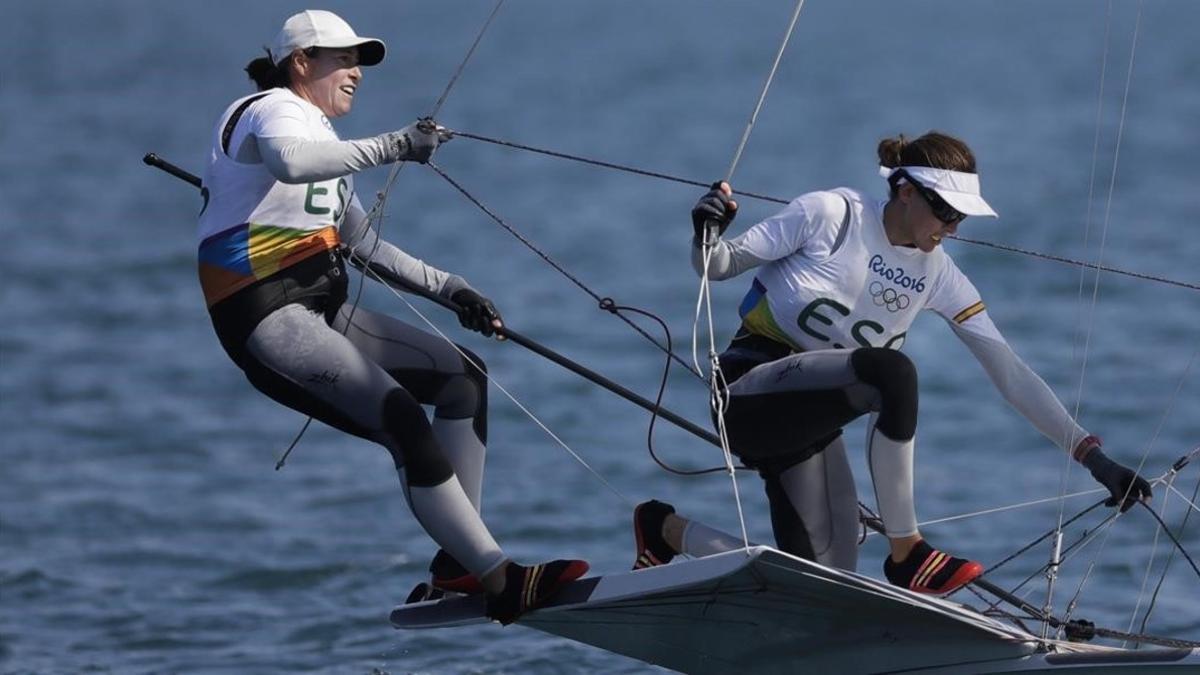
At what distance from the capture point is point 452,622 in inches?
225

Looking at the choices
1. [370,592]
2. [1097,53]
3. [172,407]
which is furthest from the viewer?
[1097,53]

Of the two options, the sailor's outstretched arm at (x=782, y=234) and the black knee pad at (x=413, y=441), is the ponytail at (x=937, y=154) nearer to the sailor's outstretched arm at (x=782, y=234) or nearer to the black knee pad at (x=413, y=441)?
the sailor's outstretched arm at (x=782, y=234)

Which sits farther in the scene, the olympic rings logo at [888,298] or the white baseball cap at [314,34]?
the olympic rings logo at [888,298]

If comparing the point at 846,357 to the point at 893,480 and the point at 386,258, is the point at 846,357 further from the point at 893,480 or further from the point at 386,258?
the point at 386,258

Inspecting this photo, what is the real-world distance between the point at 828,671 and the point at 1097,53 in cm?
2976

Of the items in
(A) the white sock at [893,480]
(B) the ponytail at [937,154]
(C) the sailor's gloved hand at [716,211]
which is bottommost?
(A) the white sock at [893,480]

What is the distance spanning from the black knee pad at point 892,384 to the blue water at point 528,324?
8.07 ft

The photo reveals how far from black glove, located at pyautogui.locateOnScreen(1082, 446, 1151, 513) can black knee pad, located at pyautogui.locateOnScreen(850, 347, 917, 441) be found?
0.64 meters

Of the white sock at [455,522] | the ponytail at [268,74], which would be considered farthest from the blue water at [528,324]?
the ponytail at [268,74]

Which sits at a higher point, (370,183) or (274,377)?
(370,183)

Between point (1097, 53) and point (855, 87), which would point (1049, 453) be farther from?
point (1097, 53)

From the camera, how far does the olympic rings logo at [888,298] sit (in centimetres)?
565

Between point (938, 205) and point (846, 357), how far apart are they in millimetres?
439

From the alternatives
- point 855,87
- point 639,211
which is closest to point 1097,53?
point 855,87
